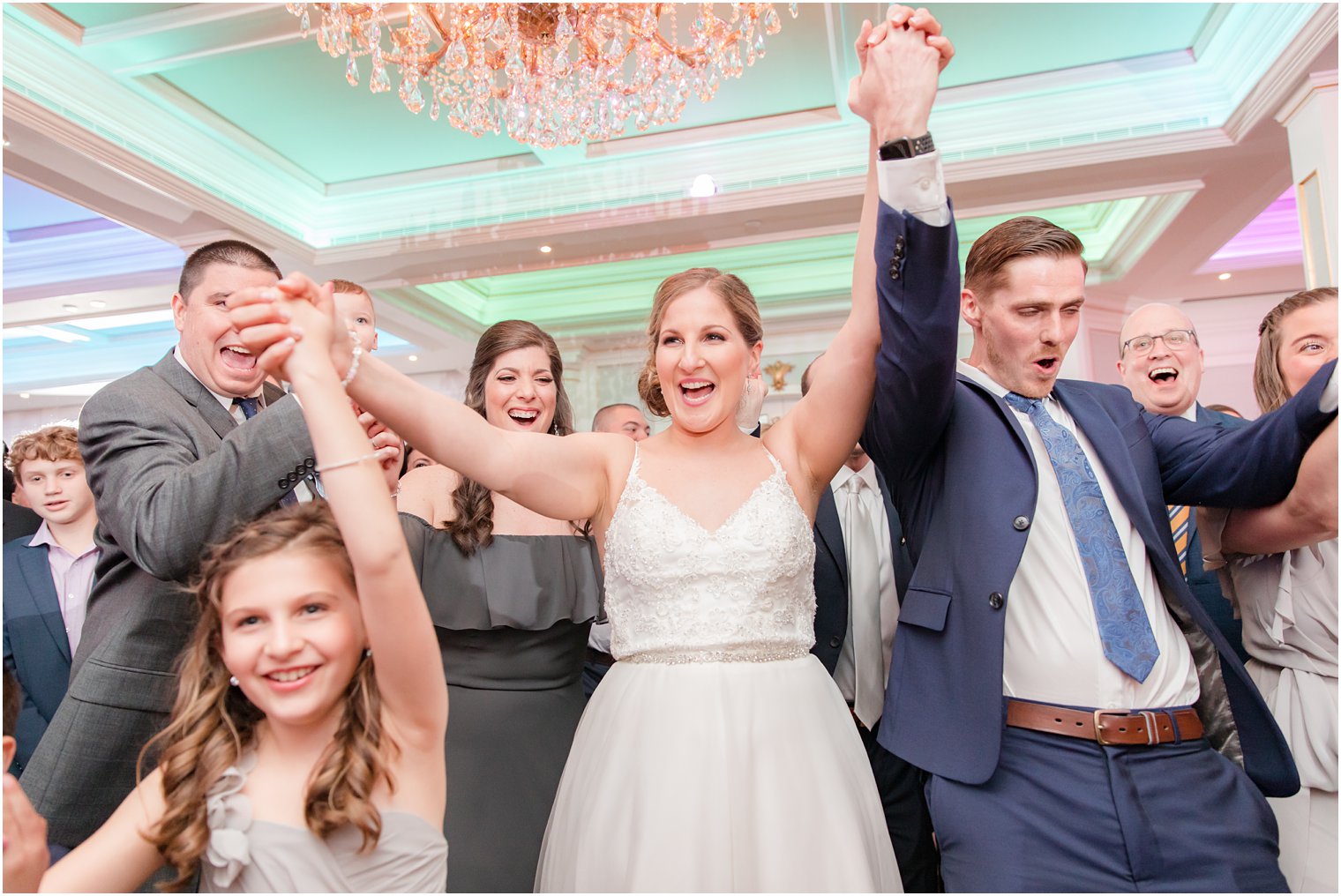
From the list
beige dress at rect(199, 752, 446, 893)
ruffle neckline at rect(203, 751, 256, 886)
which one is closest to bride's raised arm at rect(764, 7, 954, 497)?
beige dress at rect(199, 752, 446, 893)

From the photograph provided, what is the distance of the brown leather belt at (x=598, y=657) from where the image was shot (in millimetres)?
3184

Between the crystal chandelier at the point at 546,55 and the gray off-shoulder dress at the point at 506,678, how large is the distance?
2.68 meters

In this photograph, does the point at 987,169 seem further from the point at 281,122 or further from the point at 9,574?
the point at 9,574

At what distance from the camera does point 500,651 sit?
235cm

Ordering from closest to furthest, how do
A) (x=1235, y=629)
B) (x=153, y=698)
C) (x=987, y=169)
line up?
(x=153, y=698)
(x=1235, y=629)
(x=987, y=169)

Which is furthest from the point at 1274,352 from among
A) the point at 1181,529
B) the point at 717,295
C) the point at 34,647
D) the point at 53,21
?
the point at 53,21

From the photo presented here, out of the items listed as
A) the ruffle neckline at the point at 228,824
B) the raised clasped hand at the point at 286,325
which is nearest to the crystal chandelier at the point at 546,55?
the raised clasped hand at the point at 286,325

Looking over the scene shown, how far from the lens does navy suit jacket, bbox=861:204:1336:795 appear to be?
1680mm

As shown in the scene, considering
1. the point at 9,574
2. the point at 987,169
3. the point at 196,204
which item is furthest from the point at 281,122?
the point at 987,169

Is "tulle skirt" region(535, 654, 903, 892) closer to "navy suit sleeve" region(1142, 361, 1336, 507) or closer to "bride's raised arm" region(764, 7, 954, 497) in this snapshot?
"bride's raised arm" region(764, 7, 954, 497)

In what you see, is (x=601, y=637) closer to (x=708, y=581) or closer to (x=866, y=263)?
(x=708, y=581)

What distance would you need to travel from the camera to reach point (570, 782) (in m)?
1.84

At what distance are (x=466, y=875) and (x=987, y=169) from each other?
5454 millimetres

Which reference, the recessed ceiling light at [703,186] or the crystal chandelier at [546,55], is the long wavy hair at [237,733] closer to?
the crystal chandelier at [546,55]
